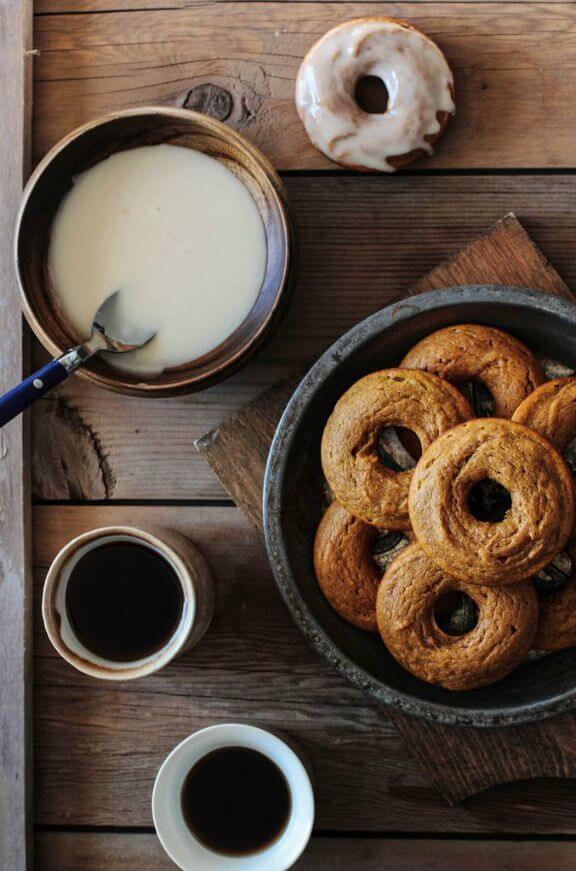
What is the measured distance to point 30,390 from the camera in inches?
40.8

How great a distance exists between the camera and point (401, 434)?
3.26 feet

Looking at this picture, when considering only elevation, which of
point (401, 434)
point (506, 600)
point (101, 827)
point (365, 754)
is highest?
point (401, 434)

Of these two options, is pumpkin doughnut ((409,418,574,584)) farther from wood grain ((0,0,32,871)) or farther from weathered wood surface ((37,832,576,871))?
wood grain ((0,0,32,871))

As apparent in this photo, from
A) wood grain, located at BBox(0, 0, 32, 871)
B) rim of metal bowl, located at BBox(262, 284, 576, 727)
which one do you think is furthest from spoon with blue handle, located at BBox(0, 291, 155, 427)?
rim of metal bowl, located at BBox(262, 284, 576, 727)

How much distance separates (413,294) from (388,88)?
28 cm

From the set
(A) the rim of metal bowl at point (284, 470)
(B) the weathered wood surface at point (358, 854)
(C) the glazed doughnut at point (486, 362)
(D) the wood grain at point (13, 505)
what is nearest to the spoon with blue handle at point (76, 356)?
(D) the wood grain at point (13, 505)

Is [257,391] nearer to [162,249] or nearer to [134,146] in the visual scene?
[162,249]

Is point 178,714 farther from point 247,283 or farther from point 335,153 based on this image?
point 335,153

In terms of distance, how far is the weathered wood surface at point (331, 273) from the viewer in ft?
3.73

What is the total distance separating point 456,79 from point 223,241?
399mm

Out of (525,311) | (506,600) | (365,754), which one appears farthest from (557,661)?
(525,311)

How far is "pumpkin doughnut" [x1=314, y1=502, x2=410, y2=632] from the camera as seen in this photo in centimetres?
99

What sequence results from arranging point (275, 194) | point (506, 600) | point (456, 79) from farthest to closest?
point (456, 79) < point (275, 194) < point (506, 600)

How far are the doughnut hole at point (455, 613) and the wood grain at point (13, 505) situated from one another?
0.57 meters
